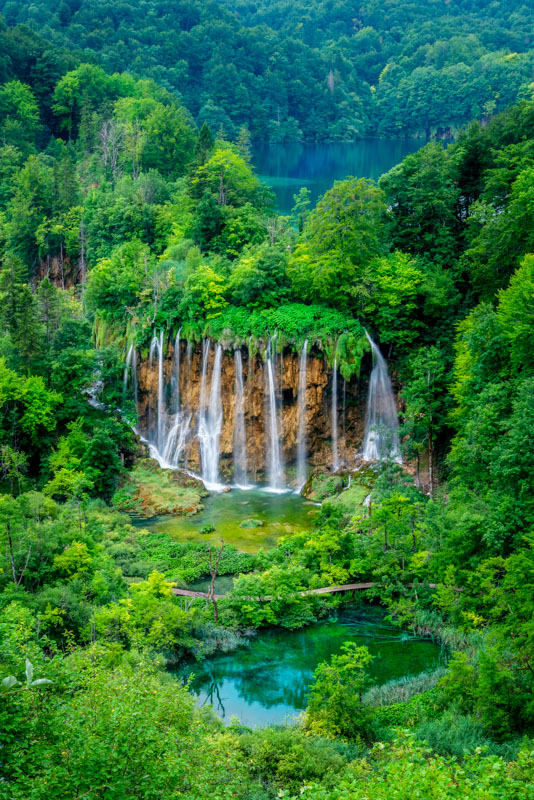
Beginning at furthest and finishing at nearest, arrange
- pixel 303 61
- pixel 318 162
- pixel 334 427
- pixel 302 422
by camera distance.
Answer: pixel 303 61
pixel 318 162
pixel 302 422
pixel 334 427

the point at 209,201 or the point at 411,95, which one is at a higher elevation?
the point at 411,95

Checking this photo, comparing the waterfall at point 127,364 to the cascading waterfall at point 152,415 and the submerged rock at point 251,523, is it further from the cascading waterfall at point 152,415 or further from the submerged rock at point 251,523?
the submerged rock at point 251,523

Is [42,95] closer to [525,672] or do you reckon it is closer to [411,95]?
[411,95]

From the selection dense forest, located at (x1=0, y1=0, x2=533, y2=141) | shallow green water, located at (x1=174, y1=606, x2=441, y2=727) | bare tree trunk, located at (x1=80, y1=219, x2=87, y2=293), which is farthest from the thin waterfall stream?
dense forest, located at (x1=0, y1=0, x2=533, y2=141)

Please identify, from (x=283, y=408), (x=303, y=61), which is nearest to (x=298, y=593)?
(x=283, y=408)

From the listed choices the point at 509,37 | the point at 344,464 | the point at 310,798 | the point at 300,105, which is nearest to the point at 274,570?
the point at 344,464

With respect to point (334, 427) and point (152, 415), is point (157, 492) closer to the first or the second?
point (152, 415)

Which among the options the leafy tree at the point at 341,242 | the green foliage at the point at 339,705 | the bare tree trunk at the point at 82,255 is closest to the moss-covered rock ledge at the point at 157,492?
the leafy tree at the point at 341,242
